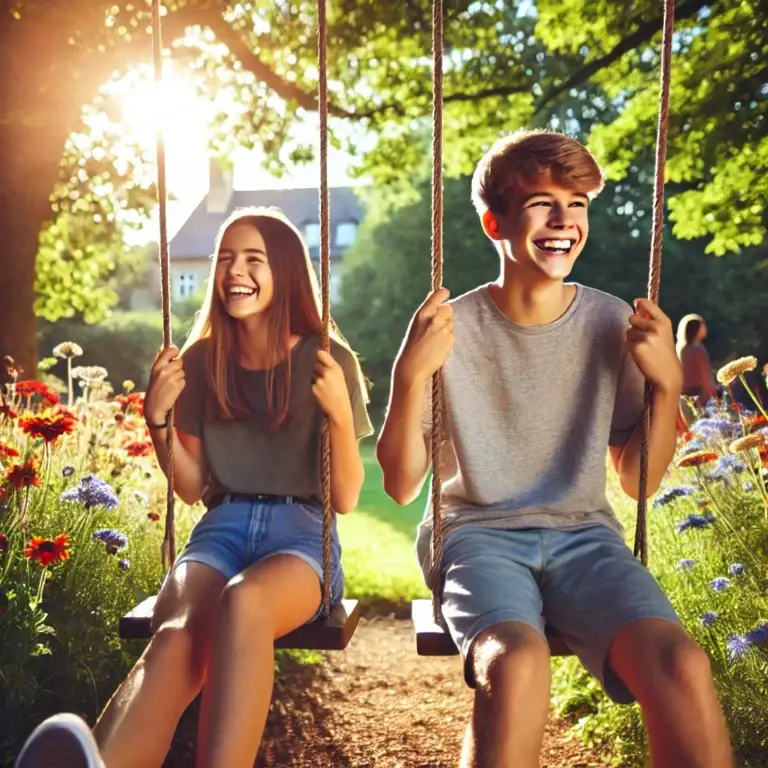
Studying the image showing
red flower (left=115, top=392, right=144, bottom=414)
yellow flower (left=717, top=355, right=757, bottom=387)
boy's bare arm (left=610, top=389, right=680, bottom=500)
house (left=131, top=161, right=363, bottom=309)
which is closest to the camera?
boy's bare arm (left=610, top=389, right=680, bottom=500)

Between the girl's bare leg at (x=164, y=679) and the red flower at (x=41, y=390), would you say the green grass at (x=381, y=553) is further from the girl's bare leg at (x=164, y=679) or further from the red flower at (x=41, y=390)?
the girl's bare leg at (x=164, y=679)

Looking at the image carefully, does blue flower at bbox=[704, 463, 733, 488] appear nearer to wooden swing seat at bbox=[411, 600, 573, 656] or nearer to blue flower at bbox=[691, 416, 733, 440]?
blue flower at bbox=[691, 416, 733, 440]

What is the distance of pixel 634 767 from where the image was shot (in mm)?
3012

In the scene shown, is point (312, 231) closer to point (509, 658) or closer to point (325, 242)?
point (325, 242)

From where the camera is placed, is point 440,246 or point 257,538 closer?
point 440,246

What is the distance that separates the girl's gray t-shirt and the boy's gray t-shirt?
35 centimetres

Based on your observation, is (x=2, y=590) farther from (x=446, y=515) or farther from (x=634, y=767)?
(x=634, y=767)

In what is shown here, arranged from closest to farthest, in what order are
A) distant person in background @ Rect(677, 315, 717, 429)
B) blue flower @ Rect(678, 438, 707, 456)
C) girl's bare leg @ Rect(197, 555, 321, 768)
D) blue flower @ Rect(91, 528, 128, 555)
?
girl's bare leg @ Rect(197, 555, 321, 768) → blue flower @ Rect(91, 528, 128, 555) → blue flower @ Rect(678, 438, 707, 456) → distant person in background @ Rect(677, 315, 717, 429)

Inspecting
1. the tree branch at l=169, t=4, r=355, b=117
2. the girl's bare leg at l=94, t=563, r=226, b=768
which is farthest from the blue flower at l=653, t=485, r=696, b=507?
the tree branch at l=169, t=4, r=355, b=117

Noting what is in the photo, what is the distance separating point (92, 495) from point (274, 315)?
2.70ft

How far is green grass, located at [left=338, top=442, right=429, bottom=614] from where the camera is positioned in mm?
5816

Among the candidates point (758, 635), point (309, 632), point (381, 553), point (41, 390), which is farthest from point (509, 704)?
point (381, 553)

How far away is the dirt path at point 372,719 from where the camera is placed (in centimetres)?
330

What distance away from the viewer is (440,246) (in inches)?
79.2
